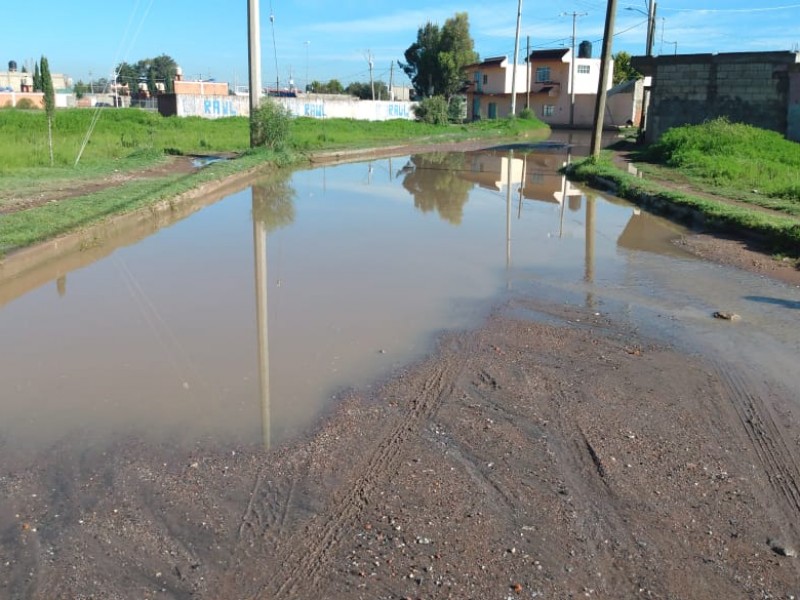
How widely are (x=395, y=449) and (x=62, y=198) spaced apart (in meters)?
12.7

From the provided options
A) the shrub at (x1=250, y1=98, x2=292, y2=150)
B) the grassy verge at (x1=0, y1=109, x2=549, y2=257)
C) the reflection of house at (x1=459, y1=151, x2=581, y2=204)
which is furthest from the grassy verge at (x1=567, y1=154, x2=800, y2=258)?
the shrub at (x1=250, y1=98, x2=292, y2=150)

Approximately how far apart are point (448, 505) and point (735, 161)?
70.3 feet

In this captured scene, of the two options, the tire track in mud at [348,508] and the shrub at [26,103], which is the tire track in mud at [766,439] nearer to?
the tire track in mud at [348,508]

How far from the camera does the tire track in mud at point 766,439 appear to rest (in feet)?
14.6

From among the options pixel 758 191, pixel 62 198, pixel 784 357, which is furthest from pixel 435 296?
pixel 758 191

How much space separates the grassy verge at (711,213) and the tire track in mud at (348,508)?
8.22m

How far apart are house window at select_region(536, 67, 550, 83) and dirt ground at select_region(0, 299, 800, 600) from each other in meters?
70.2

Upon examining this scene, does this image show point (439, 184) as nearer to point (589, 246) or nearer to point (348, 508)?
point (589, 246)

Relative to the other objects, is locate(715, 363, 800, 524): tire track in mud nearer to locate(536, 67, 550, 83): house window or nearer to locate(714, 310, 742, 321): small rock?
locate(714, 310, 742, 321): small rock

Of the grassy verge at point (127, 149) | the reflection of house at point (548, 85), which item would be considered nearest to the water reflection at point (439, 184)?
the grassy verge at point (127, 149)

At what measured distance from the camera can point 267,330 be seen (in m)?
7.56

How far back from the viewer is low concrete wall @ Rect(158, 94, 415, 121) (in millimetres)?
48000

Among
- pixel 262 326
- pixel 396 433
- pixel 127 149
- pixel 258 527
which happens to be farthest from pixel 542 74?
pixel 258 527

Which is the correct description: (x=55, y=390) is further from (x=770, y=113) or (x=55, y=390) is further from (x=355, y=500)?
(x=770, y=113)
